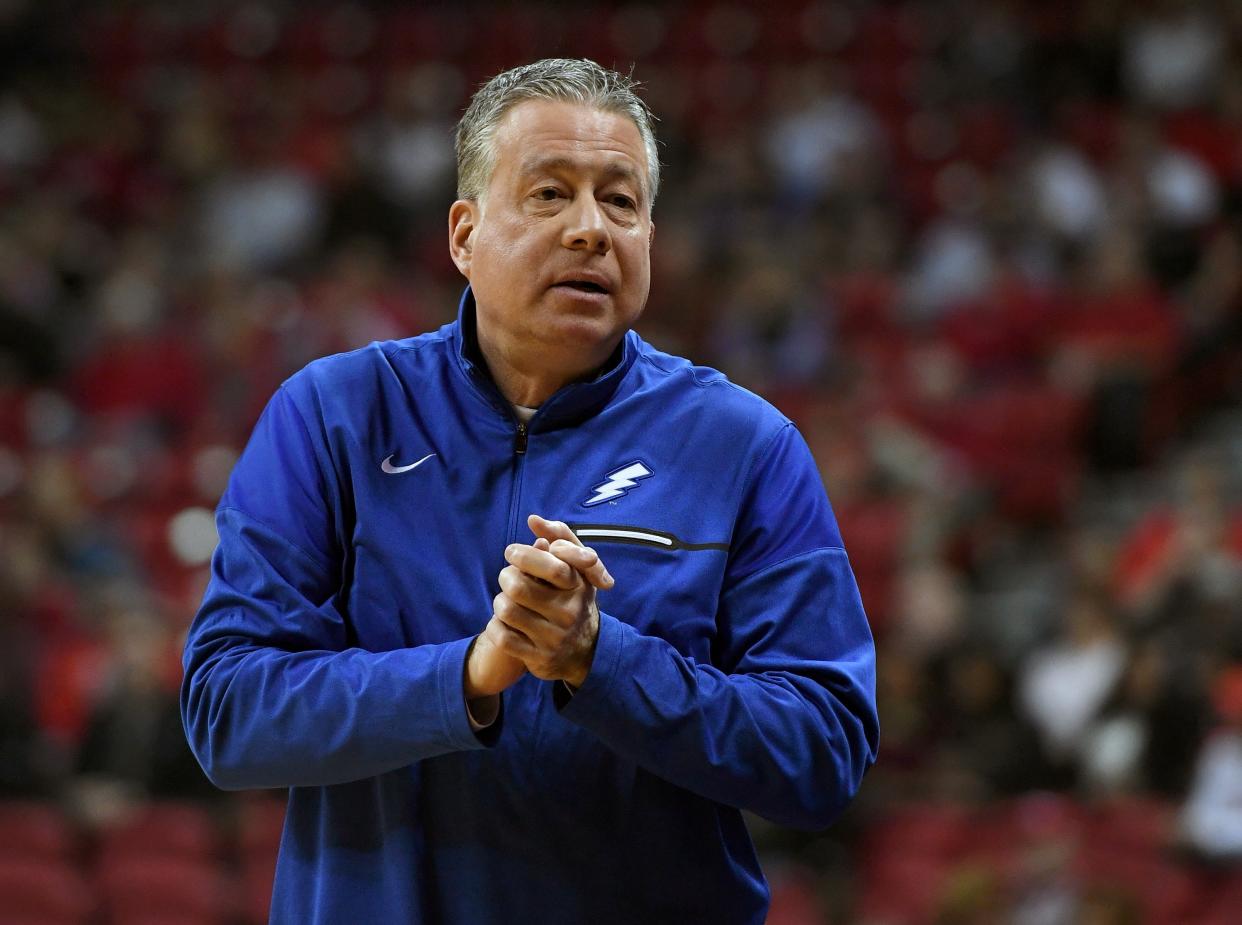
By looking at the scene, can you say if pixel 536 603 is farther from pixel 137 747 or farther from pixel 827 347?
pixel 827 347

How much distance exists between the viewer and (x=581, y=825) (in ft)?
6.48

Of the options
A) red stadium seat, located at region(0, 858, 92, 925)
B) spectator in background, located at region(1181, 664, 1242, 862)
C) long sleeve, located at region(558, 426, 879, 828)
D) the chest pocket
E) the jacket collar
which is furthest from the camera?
red stadium seat, located at region(0, 858, 92, 925)

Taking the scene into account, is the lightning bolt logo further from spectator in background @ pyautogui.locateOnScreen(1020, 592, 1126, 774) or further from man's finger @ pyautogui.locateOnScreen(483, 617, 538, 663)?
spectator in background @ pyautogui.locateOnScreen(1020, 592, 1126, 774)

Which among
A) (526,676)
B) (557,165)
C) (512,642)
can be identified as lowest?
(526,676)

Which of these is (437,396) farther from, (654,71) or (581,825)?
(654,71)

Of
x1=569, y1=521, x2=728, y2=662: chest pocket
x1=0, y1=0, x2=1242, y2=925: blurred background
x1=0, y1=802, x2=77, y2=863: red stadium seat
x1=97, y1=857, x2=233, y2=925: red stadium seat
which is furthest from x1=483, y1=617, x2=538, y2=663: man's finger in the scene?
x1=0, y1=802, x2=77, y2=863: red stadium seat

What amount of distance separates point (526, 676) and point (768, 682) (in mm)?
280

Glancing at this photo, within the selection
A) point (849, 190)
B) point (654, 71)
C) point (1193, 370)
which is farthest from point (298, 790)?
point (654, 71)

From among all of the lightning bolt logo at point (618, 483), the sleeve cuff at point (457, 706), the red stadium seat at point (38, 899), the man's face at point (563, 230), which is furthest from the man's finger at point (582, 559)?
the red stadium seat at point (38, 899)

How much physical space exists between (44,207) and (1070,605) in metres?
6.82

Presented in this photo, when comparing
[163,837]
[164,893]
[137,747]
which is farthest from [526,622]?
[137,747]

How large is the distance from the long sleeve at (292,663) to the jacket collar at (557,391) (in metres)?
0.22

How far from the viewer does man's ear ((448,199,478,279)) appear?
7.37ft

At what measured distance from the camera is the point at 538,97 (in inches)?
84.6
